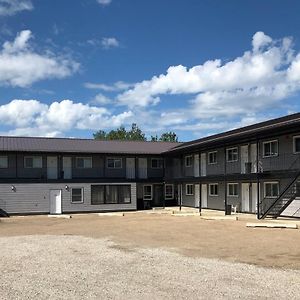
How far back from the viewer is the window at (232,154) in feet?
114

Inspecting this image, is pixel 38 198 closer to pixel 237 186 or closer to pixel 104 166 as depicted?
pixel 104 166

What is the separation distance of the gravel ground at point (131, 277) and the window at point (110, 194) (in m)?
25.4

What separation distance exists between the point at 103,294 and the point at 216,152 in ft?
96.2

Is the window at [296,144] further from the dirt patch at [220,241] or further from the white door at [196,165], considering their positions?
the white door at [196,165]

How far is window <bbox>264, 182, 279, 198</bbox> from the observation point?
30427 mm

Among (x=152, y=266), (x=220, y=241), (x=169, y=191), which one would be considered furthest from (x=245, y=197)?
(x=152, y=266)

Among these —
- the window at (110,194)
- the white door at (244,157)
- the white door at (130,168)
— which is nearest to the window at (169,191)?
the white door at (130,168)

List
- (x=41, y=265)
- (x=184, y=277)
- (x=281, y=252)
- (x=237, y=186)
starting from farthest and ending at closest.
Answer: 1. (x=237, y=186)
2. (x=281, y=252)
3. (x=41, y=265)
4. (x=184, y=277)

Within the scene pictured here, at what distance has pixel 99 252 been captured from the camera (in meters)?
14.9

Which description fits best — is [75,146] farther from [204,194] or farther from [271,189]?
[271,189]

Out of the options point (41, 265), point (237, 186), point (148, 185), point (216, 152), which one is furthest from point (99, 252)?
point (148, 185)

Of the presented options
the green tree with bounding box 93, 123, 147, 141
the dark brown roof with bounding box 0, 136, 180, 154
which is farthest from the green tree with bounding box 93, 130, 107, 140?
the dark brown roof with bounding box 0, 136, 180, 154

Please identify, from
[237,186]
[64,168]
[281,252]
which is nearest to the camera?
[281,252]

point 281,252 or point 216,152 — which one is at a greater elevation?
point 216,152
